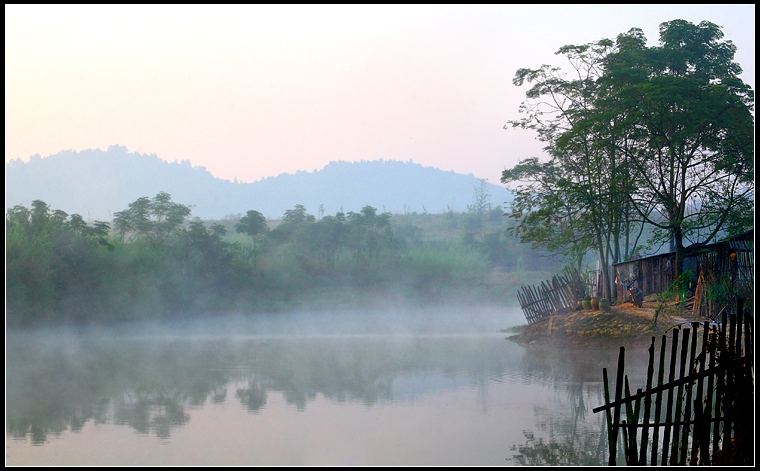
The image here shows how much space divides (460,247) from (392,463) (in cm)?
3299

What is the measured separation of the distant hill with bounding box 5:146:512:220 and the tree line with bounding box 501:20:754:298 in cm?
4297

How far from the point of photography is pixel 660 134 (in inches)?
540

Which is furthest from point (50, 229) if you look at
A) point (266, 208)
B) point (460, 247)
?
point (266, 208)

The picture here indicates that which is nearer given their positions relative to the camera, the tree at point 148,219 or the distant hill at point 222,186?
the tree at point 148,219

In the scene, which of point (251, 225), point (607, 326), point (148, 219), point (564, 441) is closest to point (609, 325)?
point (607, 326)

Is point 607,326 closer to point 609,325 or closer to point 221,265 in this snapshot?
point 609,325

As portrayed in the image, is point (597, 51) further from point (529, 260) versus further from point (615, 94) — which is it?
point (529, 260)

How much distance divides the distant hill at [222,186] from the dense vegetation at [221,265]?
2667 centimetres

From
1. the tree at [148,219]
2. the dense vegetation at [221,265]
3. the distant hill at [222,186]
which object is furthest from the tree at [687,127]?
the distant hill at [222,186]

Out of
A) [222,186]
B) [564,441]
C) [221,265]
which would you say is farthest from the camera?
[222,186]

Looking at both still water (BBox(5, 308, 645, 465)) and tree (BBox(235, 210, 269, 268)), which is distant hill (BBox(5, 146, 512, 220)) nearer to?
tree (BBox(235, 210, 269, 268))

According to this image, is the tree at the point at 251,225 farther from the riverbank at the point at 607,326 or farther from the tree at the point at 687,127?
the tree at the point at 687,127

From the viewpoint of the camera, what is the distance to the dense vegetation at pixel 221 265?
63.8 ft

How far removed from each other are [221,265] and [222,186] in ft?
191
